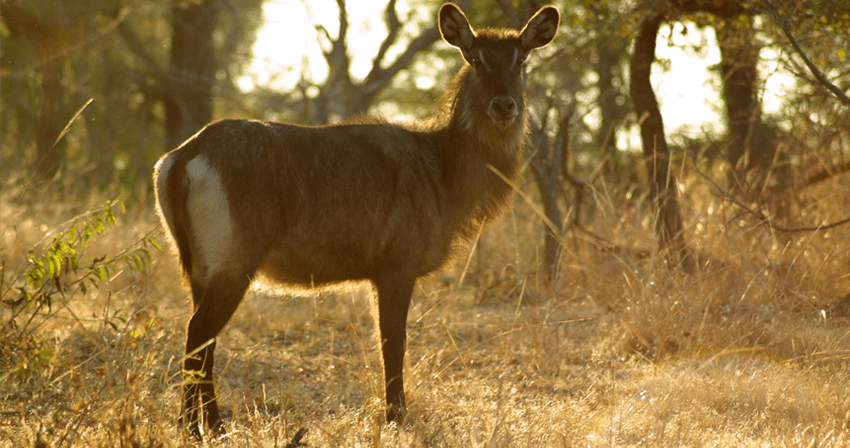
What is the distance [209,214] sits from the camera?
3.61 metres

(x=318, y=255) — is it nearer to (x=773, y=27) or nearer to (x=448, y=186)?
(x=448, y=186)

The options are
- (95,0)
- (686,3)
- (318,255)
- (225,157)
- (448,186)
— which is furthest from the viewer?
(95,0)

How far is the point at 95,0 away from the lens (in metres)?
14.8

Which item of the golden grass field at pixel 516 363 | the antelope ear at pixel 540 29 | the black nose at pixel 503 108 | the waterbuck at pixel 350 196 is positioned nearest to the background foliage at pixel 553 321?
the golden grass field at pixel 516 363

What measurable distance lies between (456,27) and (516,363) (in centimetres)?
229

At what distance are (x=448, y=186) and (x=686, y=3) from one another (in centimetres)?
387

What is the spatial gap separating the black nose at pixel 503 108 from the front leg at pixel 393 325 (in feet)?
3.35

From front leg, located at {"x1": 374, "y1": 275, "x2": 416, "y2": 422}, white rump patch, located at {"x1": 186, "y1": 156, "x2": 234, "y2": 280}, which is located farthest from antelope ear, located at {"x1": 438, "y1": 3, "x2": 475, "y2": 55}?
white rump patch, located at {"x1": 186, "y1": 156, "x2": 234, "y2": 280}

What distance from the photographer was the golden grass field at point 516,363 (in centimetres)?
337

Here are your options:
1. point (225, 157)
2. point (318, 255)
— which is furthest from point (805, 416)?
point (225, 157)

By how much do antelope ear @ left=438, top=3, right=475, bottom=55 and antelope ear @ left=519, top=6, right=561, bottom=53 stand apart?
32 cm

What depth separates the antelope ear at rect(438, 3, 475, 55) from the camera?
4.58 m

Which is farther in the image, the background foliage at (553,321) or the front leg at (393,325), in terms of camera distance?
the front leg at (393,325)

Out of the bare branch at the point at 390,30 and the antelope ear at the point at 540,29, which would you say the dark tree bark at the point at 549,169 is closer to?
the antelope ear at the point at 540,29
